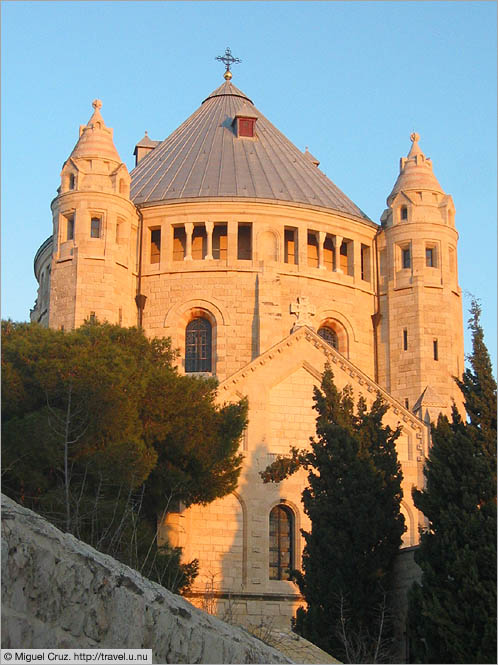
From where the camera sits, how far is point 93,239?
4325 centimetres

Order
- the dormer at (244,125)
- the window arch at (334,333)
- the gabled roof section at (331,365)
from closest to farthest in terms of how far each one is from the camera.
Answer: the gabled roof section at (331,365)
the window arch at (334,333)
the dormer at (244,125)

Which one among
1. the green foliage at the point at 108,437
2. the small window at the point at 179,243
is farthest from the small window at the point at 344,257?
the green foliage at the point at 108,437

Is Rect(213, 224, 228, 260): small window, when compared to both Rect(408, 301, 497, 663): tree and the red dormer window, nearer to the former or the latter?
the red dormer window

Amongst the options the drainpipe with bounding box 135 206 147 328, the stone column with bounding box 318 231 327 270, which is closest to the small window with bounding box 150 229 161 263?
the drainpipe with bounding box 135 206 147 328

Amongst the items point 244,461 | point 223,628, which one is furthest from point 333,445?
point 223,628

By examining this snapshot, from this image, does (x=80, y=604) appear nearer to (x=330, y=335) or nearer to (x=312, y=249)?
(x=330, y=335)

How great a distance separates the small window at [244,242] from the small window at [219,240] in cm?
60

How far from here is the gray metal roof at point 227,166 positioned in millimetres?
46719

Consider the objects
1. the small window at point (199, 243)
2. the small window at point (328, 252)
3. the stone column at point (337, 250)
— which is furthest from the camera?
the small window at point (328, 252)

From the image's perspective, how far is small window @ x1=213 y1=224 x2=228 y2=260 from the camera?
45469 mm

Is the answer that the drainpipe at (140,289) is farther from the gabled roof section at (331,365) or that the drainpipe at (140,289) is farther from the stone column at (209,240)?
the gabled roof section at (331,365)

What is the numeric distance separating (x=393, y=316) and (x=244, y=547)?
597 inches

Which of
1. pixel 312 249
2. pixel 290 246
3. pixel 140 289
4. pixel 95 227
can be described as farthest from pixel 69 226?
pixel 312 249

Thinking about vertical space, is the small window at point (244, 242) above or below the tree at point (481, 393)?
above
